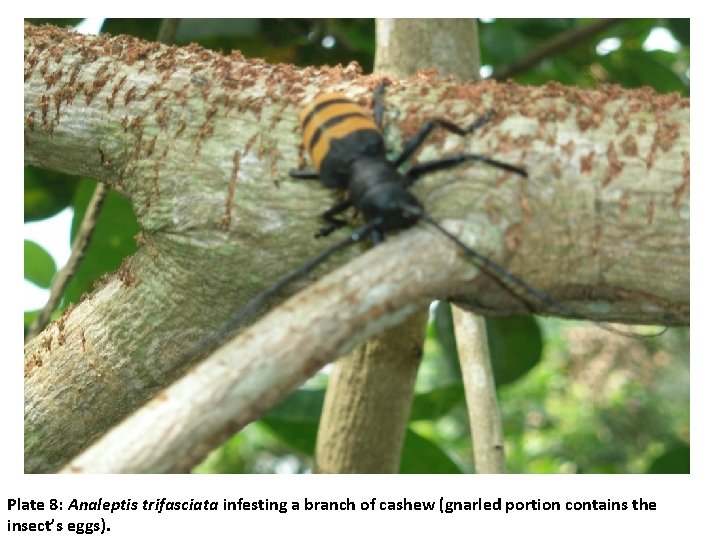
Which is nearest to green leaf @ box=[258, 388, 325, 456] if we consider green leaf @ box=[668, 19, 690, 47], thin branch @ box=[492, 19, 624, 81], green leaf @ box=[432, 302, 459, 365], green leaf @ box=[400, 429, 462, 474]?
green leaf @ box=[400, 429, 462, 474]

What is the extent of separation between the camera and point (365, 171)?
6.27 ft

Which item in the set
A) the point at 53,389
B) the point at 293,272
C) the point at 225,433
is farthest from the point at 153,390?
the point at 225,433

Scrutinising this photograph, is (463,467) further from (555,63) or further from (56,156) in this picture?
(56,156)

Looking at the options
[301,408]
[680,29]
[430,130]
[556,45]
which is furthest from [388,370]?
[680,29]

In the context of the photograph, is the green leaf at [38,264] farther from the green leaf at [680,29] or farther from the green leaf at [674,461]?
the green leaf at [680,29]

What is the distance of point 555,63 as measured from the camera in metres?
4.15

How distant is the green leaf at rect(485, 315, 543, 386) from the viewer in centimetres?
387

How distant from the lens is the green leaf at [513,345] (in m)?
3.87

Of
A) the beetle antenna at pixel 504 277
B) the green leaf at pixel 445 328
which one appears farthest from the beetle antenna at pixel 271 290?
the green leaf at pixel 445 328

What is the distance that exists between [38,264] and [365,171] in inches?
90.7

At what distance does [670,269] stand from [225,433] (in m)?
0.95

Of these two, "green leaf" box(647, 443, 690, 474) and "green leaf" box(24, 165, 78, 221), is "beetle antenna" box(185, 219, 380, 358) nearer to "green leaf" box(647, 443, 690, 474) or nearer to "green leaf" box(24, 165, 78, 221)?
"green leaf" box(24, 165, 78, 221)

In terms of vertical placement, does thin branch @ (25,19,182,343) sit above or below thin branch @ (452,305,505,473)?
above

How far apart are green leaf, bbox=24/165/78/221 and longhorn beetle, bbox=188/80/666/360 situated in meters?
2.15
